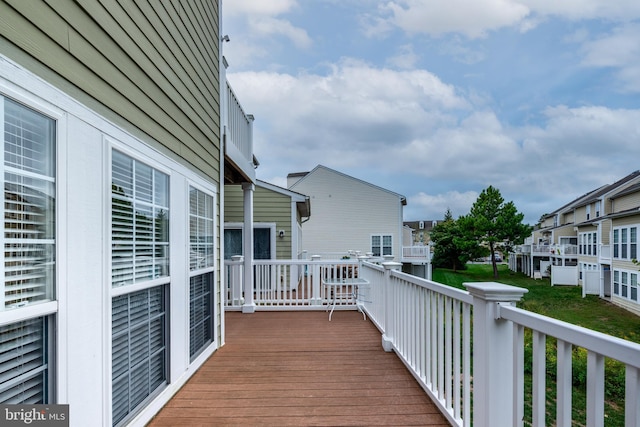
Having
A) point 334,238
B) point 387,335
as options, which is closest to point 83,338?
point 387,335

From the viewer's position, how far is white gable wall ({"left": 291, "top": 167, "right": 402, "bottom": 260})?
60.3 feet

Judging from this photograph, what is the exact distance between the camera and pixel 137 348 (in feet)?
7.77

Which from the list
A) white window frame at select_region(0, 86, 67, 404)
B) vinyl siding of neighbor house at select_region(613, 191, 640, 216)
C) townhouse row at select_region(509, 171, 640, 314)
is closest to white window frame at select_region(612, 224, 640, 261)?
townhouse row at select_region(509, 171, 640, 314)

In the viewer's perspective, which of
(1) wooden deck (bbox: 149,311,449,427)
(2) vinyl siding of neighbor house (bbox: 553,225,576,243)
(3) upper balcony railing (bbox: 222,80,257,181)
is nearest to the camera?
(1) wooden deck (bbox: 149,311,449,427)

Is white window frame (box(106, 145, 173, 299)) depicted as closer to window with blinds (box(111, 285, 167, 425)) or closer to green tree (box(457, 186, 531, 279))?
window with blinds (box(111, 285, 167, 425))

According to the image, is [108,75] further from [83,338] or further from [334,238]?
[334,238]

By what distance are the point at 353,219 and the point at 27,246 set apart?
17.3 meters

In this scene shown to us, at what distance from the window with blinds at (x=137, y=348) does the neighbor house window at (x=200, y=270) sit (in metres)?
0.66

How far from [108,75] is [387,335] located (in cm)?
368

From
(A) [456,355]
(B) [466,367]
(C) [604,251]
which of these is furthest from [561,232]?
(B) [466,367]

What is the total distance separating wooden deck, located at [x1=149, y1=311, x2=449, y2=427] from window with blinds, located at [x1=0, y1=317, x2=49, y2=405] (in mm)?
1233

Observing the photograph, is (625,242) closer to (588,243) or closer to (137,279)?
(588,243)

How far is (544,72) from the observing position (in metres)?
10.8

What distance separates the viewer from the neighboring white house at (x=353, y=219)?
722 inches
